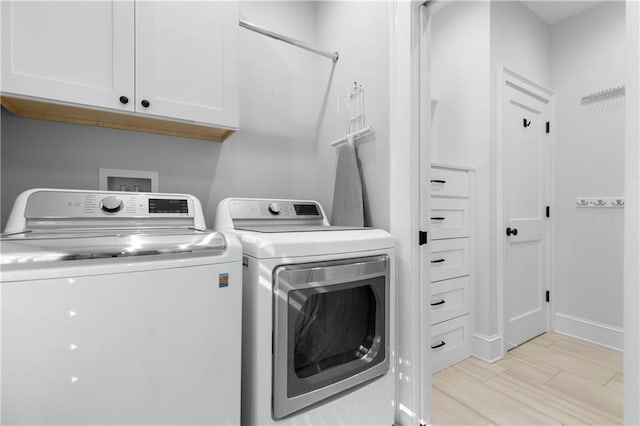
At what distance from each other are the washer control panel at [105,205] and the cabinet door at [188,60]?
380mm

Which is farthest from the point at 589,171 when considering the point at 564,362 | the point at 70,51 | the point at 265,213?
the point at 70,51

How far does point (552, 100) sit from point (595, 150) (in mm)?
593

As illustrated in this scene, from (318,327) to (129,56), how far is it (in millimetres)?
1343

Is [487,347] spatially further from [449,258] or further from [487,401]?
[449,258]

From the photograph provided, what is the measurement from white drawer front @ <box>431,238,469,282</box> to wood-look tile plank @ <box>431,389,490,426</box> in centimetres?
68

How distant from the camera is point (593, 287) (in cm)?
258

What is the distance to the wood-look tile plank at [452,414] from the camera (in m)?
1.54

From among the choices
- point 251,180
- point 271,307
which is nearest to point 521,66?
point 251,180

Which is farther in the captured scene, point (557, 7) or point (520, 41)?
point (557, 7)

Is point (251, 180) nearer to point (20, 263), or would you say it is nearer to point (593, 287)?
point (20, 263)

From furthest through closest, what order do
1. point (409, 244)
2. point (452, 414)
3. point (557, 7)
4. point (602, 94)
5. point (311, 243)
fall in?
point (557, 7) < point (602, 94) < point (452, 414) < point (409, 244) < point (311, 243)

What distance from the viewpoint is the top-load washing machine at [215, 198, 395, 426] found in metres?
1.07

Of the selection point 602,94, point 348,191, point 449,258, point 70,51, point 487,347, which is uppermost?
point 602,94

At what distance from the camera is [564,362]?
2.20 metres
